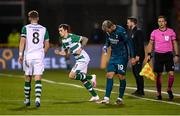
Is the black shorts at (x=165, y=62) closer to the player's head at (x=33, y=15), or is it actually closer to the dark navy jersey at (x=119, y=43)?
the dark navy jersey at (x=119, y=43)

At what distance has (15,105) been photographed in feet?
54.5

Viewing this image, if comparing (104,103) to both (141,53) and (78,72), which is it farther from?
(141,53)

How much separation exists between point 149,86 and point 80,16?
2122 centimetres

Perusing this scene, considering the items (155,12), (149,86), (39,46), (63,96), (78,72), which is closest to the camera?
(39,46)

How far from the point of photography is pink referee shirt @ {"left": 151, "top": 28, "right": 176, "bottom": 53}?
1806cm

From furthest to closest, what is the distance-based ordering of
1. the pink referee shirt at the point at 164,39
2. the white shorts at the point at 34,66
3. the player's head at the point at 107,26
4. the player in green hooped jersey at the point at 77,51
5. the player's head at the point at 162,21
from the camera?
1. the pink referee shirt at the point at 164,39
2. the player's head at the point at 162,21
3. the player in green hooped jersey at the point at 77,51
4. the player's head at the point at 107,26
5. the white shorts at the point at 34,66

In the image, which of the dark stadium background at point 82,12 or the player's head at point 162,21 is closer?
the player's head at point 162,21

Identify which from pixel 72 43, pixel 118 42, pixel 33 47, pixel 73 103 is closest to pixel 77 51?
pixel 72 43

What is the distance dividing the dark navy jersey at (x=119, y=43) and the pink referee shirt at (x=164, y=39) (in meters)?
1.44

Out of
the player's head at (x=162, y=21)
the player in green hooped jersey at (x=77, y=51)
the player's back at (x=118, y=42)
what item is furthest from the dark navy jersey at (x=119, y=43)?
the player's head at (x=162, y=21)

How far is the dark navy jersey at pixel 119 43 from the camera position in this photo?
54.9ft

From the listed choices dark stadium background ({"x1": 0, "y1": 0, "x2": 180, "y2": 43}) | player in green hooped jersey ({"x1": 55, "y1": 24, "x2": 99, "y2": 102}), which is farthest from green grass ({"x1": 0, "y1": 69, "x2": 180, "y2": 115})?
dark stadium background ({"x1": 0, "y1": 0, "x2": 180, "y2": 43})

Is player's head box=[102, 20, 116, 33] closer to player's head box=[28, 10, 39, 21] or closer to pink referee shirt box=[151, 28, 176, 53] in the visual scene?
player's head box=[28, 10, 39, 21]

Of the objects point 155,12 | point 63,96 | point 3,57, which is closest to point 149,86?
point 63,96
